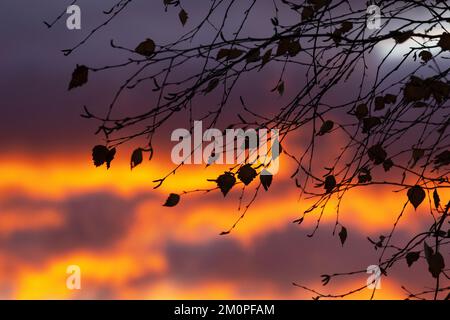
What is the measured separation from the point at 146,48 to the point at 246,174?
0.79 m

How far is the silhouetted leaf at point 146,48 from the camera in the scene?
3762 mm

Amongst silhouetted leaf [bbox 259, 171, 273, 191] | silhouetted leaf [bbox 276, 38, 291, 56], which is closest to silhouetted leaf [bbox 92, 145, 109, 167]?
silhouetted leaf [bbox 259, 171, 273, 191]

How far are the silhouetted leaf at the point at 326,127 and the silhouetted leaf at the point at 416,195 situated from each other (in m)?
0.65

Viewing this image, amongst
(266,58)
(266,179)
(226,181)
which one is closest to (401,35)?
(266,58)

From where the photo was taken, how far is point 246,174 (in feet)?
12.2

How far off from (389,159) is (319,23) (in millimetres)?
886

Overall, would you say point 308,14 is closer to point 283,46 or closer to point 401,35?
point 283,46

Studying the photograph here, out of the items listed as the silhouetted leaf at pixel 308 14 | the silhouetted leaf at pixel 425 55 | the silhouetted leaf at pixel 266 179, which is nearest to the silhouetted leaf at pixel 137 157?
the silhouetted leaf at pixel 266 179

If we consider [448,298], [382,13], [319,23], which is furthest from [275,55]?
[448,298]

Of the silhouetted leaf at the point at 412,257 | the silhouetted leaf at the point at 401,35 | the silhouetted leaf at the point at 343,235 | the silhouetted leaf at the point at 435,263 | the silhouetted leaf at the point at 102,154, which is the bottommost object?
the silhouetted leaf at the point at 435,263

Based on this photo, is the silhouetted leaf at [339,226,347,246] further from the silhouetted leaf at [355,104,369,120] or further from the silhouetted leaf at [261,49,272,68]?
the silhouetted leaf at [261,49,272,68]

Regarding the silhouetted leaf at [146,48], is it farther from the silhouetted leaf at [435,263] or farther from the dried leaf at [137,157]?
the silhouetted leaf at [435,263]
